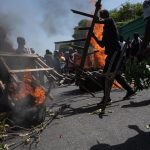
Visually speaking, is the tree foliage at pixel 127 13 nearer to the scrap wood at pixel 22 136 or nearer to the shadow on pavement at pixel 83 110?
the shadow on pavement at pixel 83 110

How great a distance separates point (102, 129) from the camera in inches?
274

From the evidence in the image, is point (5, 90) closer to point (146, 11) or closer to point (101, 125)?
point (101, 125)

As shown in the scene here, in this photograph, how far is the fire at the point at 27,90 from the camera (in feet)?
24.6

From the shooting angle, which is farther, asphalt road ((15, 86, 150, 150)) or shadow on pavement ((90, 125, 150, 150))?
asphalt road ((15, 86, 150, 150))

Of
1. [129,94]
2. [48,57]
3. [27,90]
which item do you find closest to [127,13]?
[48,57]

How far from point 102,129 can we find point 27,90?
67.9 inches

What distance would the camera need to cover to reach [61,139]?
6.53 m

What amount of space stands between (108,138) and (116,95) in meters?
5.10

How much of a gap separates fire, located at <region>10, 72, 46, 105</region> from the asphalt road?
0.58 meters

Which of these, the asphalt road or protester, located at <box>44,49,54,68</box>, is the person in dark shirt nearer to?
the asphalt road

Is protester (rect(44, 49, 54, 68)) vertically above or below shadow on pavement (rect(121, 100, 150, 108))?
above

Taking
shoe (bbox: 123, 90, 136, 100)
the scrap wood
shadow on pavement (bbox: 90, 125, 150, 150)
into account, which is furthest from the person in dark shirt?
shadow on pavement (bbox: 90, 125, 150, 150)

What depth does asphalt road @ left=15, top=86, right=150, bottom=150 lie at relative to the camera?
19.7ft

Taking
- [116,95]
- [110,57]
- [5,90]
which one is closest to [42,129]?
[5,90]
